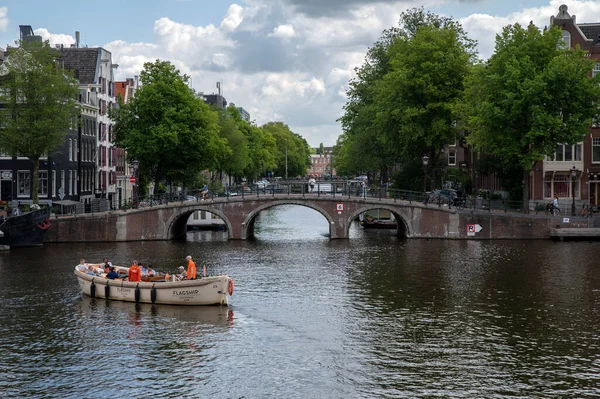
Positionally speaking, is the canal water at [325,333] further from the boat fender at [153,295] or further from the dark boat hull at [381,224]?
the dark boat hull at [381,224]

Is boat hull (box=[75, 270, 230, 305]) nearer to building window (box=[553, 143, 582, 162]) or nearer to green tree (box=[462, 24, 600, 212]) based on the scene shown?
green tree (box=[462, 24, 600, 212])

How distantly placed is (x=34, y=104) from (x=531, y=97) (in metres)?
37.8

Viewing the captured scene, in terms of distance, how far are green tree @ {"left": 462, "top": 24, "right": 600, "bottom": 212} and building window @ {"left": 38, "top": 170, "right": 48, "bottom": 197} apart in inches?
1438

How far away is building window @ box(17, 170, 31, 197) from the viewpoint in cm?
7100

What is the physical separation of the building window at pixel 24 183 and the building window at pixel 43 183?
1101mm

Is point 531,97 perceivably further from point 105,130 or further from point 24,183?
point 105,130

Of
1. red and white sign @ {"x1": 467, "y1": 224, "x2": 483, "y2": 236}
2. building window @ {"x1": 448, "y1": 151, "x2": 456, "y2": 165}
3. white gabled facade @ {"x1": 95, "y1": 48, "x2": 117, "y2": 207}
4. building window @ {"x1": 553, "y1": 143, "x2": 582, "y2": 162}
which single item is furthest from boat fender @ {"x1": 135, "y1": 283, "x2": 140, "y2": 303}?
building window @ {"x1": 448, "y1": 151, "x2": 456, "y2": 165}

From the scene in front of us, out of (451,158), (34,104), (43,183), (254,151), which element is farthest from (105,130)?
(254,151)

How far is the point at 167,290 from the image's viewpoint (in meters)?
36.5

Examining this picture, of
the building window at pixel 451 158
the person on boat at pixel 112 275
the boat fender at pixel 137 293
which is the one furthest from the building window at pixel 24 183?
the building window at pixel 451 158

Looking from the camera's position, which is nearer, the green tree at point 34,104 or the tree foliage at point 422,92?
the green tree at point 34,104

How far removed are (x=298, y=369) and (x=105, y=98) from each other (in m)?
69.1

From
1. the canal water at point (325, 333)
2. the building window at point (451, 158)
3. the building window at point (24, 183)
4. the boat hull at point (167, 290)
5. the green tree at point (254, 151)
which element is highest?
the green tree at point (254, 151)

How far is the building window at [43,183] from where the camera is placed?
7206 centimetres
